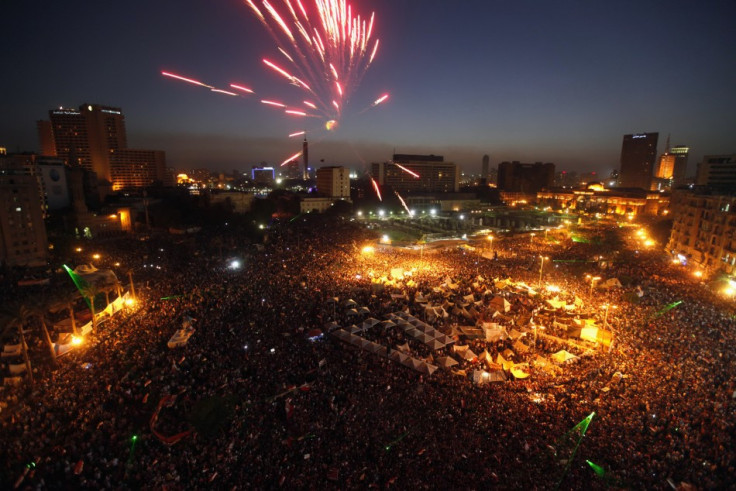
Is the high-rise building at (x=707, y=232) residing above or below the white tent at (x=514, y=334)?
above

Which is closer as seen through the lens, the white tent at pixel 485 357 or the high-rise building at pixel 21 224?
the white tent at pixel 485 357

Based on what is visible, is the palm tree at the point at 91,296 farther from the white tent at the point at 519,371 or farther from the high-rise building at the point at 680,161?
the high-rise building at the point at 680,161

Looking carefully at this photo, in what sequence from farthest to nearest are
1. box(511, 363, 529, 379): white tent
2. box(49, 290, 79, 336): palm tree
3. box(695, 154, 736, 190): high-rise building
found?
box(695, 154, 736, 190): high-rise building
box(49, 290, 79, 336): palm tree
box(511, 363, 529, 379): white tent

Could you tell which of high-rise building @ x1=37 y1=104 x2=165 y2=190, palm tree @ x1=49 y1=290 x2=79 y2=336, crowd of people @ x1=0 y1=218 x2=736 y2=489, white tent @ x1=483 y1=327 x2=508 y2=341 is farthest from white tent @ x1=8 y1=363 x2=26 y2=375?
high-rise building @ x1=37 y1=104 x2=165 y2=190

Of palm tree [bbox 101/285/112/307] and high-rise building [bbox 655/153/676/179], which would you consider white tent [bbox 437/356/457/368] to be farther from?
high-rise building [bbox 655/153/676/179]

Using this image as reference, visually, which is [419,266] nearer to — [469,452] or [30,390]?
[469,452]

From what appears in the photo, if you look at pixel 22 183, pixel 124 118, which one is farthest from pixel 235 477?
pixel 124 118

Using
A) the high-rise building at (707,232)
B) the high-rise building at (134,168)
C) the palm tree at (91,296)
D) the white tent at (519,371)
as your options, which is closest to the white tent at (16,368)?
the palm tree at (91,296)
